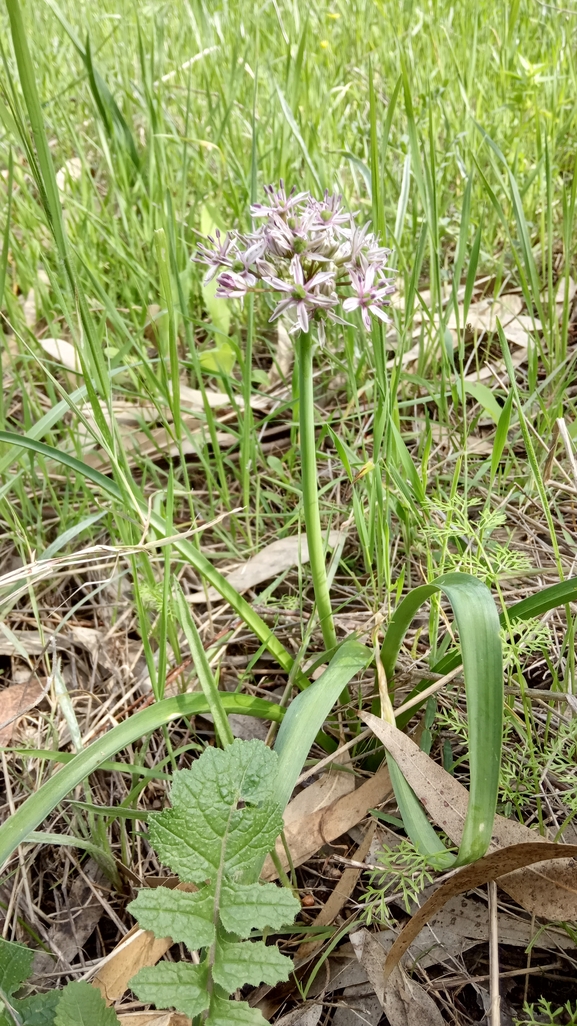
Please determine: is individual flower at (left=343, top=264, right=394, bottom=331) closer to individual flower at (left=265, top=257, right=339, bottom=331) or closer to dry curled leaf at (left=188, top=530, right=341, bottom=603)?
individual flower at (left=265, top=257, right=339, bottom=331)

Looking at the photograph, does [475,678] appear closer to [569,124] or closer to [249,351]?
[249,351]

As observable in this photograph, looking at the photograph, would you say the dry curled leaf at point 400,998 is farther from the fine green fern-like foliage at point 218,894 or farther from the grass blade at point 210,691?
the grass blade at point 210,691

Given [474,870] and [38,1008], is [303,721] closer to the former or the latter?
[474,870]

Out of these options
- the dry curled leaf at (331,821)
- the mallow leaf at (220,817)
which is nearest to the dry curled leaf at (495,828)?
the dry curled leaf at (331,821)

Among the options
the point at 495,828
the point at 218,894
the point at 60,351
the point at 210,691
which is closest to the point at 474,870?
the point at 495,828

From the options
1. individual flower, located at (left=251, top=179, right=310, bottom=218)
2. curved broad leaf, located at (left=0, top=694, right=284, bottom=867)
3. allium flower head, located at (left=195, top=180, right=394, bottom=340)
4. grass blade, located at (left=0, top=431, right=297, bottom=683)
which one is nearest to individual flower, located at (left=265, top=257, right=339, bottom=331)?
allium flower head, located at (left=195, top=180, right=394, bottom=340)
